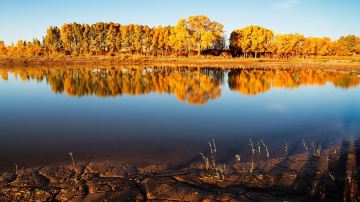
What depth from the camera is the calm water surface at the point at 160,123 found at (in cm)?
1051

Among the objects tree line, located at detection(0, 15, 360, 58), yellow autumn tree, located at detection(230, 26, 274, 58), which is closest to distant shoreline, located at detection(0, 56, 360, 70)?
tree line, located at detection(0, 15, 360, 58)

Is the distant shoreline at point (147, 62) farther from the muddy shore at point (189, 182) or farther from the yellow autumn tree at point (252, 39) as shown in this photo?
the muddy shore at point (189, 182)

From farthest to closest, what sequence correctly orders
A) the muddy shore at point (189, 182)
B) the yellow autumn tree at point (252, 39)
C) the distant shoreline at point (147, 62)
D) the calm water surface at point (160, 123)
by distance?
1. the yellow autumn tree at point (252, 39)
2. the distant shoreline at point (147, 62)
3. the calm water surface at point (160, 123)
4. the muddy shore at point (189, 182)

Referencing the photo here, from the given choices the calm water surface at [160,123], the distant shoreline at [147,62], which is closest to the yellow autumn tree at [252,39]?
the distant shoreline at [147,62]

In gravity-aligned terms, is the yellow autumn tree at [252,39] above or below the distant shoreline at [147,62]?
above

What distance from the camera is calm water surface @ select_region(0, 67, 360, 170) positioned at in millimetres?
10508

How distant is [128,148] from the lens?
10.9 meters

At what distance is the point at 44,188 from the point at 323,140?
9.81m

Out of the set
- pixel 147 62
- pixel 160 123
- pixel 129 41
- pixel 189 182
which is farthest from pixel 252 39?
pixel 189 182

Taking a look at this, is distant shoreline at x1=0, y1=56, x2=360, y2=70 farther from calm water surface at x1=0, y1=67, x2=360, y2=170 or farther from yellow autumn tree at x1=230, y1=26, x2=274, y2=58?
calm water surface at x1=0, y1=67, x2=360, y2=170

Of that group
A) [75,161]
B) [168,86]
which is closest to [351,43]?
[168,86]

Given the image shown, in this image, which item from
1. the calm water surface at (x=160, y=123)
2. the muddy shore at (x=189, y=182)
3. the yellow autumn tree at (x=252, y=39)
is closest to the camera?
the muddy shore at (x=189, y=182)

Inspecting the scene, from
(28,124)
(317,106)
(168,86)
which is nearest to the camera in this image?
(28,124)

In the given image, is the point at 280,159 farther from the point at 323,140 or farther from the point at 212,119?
the point at 212,119
